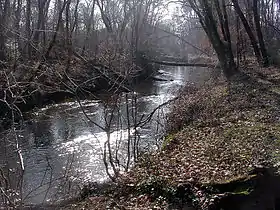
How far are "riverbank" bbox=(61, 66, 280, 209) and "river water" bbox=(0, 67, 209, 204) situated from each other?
116 cm

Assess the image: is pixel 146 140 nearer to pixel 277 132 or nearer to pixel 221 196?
pixel 277 132

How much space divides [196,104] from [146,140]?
8.94ft

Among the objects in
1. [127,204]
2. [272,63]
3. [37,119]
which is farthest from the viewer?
[272,63]

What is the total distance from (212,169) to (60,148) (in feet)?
23.8

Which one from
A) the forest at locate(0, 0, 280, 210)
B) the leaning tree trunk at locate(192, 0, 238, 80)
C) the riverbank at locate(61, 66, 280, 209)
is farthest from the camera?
the leaning tree trunk at locate(192, 0, 238, 80)

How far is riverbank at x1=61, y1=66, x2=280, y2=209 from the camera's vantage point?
25.7ft

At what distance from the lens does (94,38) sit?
123 feet

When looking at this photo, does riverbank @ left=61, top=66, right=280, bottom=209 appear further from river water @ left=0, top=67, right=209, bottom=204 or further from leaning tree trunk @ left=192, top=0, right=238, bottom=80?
leaning tree trunk @ left=192, top=0, right=238, bottom=80

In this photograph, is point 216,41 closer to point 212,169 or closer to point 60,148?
point 60,148

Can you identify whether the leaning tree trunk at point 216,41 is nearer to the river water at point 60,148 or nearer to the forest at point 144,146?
the forest at point 144,146

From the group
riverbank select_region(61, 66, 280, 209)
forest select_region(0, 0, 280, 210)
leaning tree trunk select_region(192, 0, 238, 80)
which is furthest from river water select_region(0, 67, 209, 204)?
leaning tree trunk select_region(192, 0, 238, 80)

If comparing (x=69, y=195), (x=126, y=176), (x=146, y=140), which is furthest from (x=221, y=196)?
(x=146, y=140)

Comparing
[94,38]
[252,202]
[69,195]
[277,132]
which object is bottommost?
[69,195]

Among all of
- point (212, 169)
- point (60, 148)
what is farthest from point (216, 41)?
point (212, 169)
